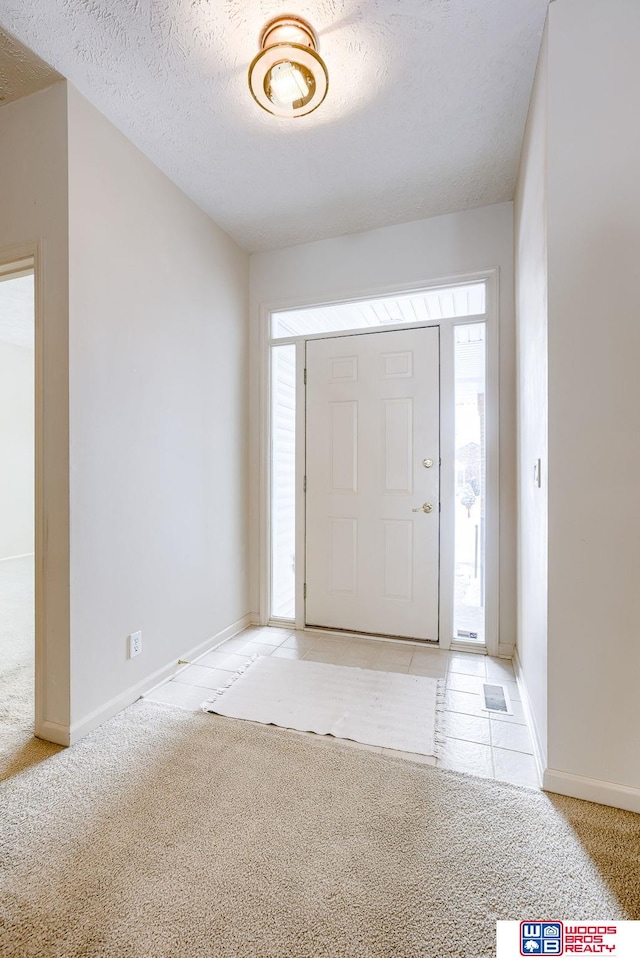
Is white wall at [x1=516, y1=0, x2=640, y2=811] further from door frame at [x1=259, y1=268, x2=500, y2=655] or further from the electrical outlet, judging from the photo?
the electrical outlet

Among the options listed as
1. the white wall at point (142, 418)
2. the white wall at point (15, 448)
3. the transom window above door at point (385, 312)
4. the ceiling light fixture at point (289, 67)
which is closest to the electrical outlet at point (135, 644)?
the white wall at point (142, 418)

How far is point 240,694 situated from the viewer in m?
2.19

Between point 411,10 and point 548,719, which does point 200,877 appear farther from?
point 411,10

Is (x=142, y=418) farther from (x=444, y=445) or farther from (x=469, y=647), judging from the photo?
(x=469, y=647)

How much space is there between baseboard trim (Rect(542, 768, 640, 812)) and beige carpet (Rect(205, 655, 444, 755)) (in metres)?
0.43

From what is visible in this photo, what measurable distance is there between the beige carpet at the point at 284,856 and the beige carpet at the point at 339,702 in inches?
6.4

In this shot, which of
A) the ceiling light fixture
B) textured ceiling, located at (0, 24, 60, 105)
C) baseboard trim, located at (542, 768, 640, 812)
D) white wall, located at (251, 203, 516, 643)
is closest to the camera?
baseboard trim, located at (542, 768, 640, 812)

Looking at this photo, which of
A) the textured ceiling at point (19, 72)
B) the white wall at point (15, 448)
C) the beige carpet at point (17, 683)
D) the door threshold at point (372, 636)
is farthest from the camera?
the white wall at point (15, 448)

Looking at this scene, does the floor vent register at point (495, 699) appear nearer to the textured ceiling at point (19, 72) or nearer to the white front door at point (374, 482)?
the white front door at point (374, 482)

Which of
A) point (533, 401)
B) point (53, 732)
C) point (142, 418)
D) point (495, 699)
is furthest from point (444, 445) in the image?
point (53, 732)

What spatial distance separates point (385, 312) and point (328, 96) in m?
1.40

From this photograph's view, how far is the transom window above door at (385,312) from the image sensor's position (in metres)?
2.87

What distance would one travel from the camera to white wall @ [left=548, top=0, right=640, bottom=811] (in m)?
1.41

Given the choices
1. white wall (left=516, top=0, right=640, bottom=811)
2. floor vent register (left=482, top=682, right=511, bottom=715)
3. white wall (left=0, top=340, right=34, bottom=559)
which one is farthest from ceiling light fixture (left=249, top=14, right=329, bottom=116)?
white wall (left=0, top=340, right=34, bottom=559)
